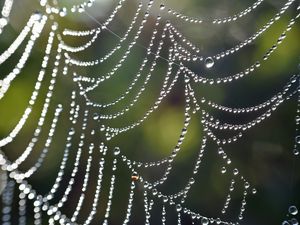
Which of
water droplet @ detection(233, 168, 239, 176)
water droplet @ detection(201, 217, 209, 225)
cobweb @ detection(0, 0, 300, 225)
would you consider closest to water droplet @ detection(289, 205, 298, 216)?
cobweb @ detection(0, 0, 300, 225)

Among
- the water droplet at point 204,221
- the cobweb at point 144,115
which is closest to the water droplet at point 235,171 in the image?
the cobweb at point 144,115

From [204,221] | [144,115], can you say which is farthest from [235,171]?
[144,115]

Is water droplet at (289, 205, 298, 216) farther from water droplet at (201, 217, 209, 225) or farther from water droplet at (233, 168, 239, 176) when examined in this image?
water droplet at (201, 217, 209, 225)

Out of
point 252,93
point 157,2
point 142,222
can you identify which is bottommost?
point 142,222

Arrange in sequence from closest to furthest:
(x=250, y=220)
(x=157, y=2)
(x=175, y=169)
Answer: (x=157, y=2)
(x=175, y=169)
(x=250, y=220)

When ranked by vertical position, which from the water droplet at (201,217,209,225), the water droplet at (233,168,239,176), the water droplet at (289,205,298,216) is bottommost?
the water droplet at (201,217,209,225)

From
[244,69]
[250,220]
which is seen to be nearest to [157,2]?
[244,69]

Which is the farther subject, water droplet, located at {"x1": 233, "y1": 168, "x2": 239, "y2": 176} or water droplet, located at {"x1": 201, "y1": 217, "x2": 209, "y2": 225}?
water droplet, located at {"x1": 233, "y1": 168, "x2": 239, "y2": 176}

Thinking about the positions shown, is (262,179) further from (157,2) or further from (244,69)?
(157,2)
